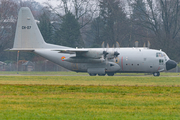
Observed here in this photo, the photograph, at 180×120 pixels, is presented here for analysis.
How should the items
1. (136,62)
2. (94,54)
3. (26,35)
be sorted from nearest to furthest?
(136,62), (94,54), (26,35)

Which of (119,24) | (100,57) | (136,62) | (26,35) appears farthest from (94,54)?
(119,24)

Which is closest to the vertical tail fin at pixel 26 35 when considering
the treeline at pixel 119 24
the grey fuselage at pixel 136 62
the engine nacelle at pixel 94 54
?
the grey fuselage at pixel 136 62

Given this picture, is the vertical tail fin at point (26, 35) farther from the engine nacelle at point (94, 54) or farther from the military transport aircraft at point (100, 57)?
the engine nacelle at point (94, 54)

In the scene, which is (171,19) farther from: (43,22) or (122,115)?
(122,115)

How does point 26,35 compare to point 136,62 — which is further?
point 26,35

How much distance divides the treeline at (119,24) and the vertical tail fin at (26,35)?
18.9 metres

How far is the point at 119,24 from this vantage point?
63.2 metres

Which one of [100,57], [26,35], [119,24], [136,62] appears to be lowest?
[136,62]

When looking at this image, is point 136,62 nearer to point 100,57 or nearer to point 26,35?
point 100,57

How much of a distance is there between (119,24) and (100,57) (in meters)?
28.4

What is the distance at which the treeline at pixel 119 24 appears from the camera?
56.3 m

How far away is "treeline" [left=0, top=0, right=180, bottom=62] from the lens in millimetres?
56281

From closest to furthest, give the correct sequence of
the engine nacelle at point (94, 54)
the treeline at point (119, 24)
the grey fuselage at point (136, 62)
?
the grey fuselage at point (136, 62) < the engine nacelle at point (94, 54) < the treeline at point (119, 24)

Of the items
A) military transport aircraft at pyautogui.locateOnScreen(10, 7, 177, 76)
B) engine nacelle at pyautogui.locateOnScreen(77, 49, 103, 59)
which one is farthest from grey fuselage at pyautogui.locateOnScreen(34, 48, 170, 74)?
engine nacelle at pyautogui.locateOnScreen(77, 49, 103, 59)
